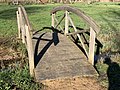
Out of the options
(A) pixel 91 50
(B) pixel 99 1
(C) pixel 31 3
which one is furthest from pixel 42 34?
(B) pixel 99 1

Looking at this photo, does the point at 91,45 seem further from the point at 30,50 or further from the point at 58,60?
the point at 30,50

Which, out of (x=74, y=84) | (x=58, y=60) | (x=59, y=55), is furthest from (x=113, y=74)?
(x=59, y=55)

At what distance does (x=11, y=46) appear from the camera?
11.6 meters

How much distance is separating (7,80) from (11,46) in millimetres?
4210

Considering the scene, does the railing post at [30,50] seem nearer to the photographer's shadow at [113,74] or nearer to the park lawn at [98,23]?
the photographer's shadow at [113,74]

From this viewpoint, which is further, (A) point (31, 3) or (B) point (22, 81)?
(A) point (31, 3)

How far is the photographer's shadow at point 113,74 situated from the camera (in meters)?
7.71

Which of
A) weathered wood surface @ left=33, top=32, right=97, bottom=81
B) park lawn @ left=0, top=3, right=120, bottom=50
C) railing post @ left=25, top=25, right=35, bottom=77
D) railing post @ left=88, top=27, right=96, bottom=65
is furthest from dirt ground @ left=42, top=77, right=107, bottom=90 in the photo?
park lawn @ left=0, top=3, right=120, bottom=50

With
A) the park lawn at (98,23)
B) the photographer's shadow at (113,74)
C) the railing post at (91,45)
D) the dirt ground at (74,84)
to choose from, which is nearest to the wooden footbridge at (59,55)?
the railing post at (91,45)

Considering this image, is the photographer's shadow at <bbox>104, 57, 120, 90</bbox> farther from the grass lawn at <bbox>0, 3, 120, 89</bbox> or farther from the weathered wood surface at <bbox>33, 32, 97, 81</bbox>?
the weathered wood surface at <bbox>33, 32, 97, 81</bbox>

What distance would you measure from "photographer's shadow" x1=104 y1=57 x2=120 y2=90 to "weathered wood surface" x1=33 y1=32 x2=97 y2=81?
20.7 inches

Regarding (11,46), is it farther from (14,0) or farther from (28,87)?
(14,0)

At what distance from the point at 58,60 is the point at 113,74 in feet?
6.14

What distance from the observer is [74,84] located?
303 inches
